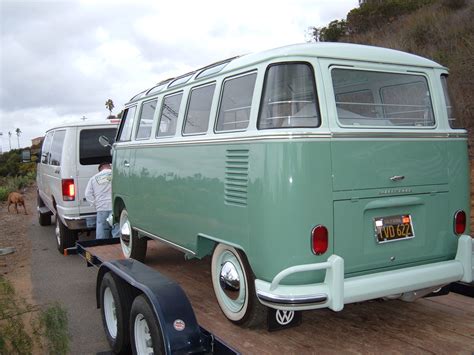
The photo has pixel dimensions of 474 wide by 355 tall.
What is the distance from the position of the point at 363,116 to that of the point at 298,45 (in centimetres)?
74

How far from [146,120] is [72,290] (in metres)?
2.80

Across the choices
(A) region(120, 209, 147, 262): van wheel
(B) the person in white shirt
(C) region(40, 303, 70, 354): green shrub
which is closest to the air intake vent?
(C) region(40, 303, 70, 354): green shrub

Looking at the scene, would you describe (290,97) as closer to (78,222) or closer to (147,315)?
(147,315)

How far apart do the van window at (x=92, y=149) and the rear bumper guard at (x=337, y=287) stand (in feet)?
19.2

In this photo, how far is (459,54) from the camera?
12578mm

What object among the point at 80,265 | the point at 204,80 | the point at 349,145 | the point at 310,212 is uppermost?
the point at 204,80

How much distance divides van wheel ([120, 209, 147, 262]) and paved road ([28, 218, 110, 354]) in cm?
78

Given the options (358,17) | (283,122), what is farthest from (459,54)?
(283,122)

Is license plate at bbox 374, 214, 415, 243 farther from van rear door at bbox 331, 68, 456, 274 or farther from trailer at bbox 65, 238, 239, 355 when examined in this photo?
trailer at bbox 65, 238, 239, 355

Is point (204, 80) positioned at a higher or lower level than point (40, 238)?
higher

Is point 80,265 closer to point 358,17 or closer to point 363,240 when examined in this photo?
point 363,240

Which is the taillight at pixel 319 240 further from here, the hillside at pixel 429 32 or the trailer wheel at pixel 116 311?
the hillside at pixel 429 32

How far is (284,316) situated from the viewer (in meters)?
3.54

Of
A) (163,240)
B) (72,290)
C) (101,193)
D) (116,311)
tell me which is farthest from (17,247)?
(116,311)
